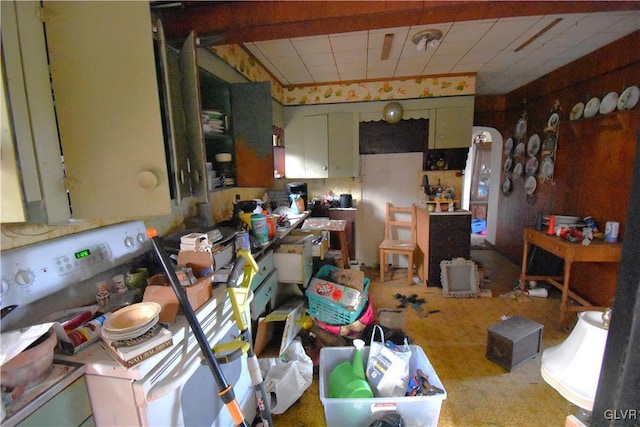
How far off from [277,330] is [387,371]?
2.78 ft

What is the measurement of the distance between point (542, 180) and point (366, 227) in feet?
7.12

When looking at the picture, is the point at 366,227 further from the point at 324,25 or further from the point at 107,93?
the point at 107,93

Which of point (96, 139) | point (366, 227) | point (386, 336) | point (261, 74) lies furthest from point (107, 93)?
point (366, 227)

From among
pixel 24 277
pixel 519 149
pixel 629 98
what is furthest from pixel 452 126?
pixel 24 277

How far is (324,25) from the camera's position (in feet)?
4.49

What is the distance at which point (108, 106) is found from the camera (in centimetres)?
80

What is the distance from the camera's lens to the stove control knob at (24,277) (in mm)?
843

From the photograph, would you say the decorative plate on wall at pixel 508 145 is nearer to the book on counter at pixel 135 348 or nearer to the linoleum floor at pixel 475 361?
the linoleum floor at pixel 475 361

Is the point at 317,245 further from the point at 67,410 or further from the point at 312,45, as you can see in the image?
the point at 67,410

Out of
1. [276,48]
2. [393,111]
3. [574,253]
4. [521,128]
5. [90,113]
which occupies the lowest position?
[574,253]

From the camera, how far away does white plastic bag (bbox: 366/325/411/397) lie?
1.41 metres

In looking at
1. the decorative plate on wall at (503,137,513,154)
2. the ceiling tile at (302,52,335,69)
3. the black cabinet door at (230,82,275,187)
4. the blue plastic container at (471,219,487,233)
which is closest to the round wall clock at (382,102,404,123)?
the ceiling tile at (302,52,335,69)

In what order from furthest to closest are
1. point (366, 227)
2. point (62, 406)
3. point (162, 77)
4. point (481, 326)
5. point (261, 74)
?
point (366, 227)
point (261, 74)
point (481, 326)
point (162, 77)
point (62, 406)

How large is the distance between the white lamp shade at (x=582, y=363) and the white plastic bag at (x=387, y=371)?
2.51 ft
